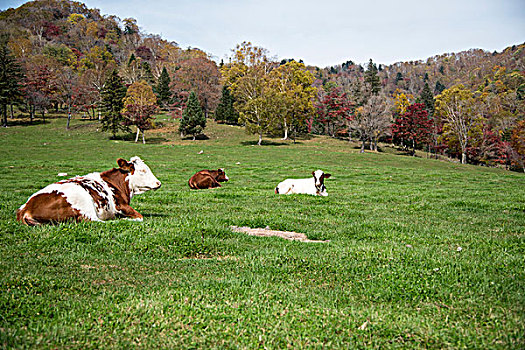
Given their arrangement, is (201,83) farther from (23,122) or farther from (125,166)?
(125,166)

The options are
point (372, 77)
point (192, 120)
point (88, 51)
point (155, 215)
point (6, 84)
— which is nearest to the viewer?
point (155, 215)

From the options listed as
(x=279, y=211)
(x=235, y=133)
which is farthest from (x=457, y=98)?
(x=279, y=211)

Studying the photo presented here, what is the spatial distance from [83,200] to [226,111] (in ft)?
223

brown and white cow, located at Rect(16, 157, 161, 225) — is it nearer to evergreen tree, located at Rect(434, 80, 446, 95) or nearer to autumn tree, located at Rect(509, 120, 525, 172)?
autumn tree, located at Rect(509, 120, 525, 172)

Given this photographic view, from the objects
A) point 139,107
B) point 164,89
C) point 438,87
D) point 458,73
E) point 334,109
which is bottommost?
point 139,107

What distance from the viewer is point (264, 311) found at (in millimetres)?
3525

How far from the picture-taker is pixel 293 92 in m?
60.0

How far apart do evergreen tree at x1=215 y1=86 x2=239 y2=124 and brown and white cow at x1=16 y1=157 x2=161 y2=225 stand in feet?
216

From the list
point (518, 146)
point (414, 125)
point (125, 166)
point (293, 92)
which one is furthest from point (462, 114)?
point (125, 166)

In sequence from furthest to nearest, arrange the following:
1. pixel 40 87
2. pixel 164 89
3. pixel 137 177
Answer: pixel 164 89 → pixel 40 87 → pixel 137 177

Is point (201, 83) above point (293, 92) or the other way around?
above

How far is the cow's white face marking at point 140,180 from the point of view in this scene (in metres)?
8.41

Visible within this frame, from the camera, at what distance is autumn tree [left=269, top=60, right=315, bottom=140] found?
57191mm

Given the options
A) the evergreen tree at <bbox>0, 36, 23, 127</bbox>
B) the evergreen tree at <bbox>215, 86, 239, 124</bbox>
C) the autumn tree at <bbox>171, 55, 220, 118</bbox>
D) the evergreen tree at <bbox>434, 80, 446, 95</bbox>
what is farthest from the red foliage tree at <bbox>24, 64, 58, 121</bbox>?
the evergreen tree at <bbox>434, 80, 446, 95</bbox>
